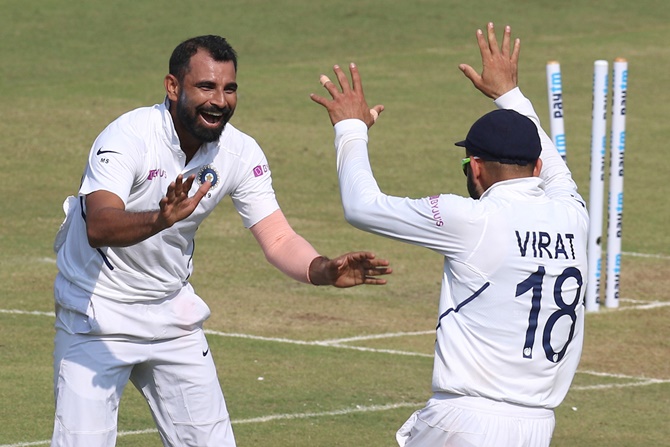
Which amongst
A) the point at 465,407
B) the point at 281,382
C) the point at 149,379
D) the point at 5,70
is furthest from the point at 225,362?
the point at 5,70

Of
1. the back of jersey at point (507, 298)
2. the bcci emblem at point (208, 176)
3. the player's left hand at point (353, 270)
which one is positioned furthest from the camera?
the bcci emblem at point (208, 176)

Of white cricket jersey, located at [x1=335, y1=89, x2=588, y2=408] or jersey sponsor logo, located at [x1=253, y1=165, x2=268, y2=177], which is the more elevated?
jersey sponsor logo, located at [x1=253, y1=165, x2=268, y2=177]

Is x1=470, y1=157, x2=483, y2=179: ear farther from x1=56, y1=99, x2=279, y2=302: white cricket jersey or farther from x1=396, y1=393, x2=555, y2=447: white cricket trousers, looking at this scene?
x1=56, y1=99, x2=279, y2=302: white cricket jersey

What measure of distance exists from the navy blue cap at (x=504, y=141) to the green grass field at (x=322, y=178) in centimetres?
398

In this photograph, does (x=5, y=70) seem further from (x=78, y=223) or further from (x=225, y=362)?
(x=78, y=223)

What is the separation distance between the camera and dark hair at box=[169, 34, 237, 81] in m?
7.44

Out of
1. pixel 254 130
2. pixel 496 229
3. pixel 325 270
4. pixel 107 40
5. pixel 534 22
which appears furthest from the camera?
pixel 534 22

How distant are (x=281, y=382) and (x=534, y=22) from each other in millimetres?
22803

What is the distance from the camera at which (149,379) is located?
7.60m

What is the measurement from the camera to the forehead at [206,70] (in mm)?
7371

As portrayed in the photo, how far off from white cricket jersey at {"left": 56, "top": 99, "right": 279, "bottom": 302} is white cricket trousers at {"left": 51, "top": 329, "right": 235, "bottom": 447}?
0.90ft

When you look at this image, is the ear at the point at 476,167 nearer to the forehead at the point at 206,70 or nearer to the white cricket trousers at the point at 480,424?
the white cricket trousers at the point at 480,424

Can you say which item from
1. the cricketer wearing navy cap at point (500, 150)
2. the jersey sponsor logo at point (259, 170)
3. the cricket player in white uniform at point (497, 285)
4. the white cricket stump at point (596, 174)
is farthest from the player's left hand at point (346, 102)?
the white cricket stump at point (596, 174)

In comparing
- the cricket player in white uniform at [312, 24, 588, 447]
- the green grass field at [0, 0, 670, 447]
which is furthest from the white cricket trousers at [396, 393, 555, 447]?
the green grass field at [0, 0, 670, 447]
